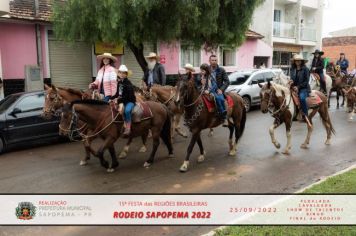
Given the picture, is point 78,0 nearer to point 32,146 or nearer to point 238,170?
point 32,146

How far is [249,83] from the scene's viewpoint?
1697 centimetres

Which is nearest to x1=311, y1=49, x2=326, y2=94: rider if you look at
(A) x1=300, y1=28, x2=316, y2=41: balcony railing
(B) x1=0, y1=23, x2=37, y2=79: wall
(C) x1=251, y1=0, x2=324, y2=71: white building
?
(B) x1=0, y1=23, x2=37, y2=79: wall

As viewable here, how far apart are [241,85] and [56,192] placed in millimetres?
11594

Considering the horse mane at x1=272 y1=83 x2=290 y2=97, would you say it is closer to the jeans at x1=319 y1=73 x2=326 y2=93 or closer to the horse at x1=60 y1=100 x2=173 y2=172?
the horse at x1=60 y1=100 x2=173 y2=172

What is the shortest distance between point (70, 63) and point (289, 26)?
20960 mm

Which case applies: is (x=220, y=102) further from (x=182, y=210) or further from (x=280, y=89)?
(x=182, y=210)

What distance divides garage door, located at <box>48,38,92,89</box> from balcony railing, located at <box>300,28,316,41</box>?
2189cm

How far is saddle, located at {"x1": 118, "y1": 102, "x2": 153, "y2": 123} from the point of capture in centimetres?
803

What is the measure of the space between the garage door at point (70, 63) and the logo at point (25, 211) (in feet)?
37.7

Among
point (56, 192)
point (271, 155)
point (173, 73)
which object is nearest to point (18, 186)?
point (56, 192)

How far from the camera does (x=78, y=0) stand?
13.0 metres

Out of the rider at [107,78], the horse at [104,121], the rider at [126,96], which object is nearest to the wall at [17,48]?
the rider at [107,78]

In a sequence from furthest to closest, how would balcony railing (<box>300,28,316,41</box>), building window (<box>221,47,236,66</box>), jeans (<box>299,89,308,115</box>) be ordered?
balcony railing (<box>300,28,316,41</box>), building window (<box>221,47,236,66</box>), jeans (<box>299,89,308,115</box>)

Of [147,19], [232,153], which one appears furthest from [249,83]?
[232,153]
